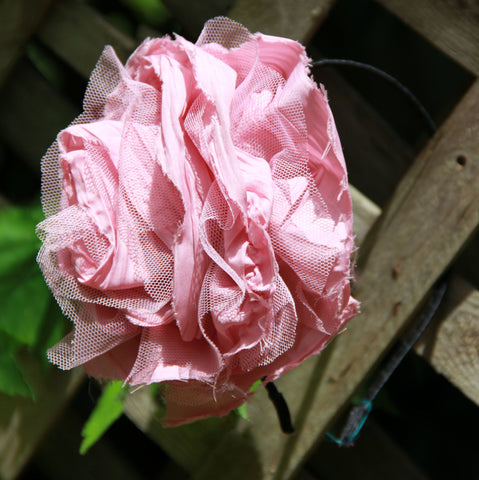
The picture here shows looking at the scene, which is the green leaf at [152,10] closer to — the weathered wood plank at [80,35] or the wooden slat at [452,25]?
the weathered wood plank at [80,35]

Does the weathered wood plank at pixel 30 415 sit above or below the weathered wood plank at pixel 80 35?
below

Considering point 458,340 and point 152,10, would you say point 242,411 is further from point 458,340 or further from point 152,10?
point 152,10

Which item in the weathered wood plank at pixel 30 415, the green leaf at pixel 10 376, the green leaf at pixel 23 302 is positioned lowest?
the weathered wood plank at pixel 30 415

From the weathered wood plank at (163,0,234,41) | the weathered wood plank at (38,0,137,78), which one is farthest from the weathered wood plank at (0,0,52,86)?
the weathered wood plank at (163,0,234,41)

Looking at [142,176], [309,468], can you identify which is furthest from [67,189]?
[309,468]

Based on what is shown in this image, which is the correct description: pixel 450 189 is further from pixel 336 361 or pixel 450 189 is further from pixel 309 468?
pixel 309 468

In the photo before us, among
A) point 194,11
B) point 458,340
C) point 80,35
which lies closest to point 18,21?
point 80,35

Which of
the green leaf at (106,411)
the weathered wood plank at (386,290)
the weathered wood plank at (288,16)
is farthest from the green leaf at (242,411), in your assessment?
the weathered wood plank at (288,16)
